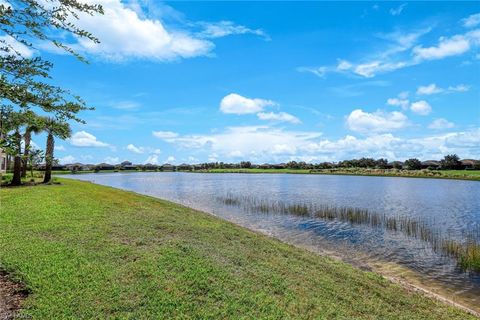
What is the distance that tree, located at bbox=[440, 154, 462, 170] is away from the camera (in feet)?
390

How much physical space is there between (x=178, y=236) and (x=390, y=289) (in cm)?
762

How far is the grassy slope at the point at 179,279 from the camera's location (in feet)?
21.4

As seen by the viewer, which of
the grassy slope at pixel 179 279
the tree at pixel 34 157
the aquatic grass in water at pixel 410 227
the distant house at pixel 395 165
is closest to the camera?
the tree at pixel 34 157

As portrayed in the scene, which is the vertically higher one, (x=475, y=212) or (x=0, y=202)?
(x=0, y=202)

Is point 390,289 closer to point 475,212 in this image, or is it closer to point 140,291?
point 140,291

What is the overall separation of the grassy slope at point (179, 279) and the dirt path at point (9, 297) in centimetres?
24

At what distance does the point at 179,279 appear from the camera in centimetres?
770

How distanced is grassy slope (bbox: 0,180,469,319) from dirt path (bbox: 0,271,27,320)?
0.78 ft

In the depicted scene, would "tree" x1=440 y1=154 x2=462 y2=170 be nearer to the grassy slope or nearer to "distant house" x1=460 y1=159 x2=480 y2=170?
"distant house" x1=460 y1=159 x2=480 y2=170

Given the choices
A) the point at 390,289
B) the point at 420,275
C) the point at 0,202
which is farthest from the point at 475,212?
the point at 0,202

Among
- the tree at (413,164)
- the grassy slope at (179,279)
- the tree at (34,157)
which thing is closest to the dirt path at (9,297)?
the grassy slope at (179,279)

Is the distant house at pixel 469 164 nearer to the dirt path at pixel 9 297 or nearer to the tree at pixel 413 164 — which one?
→ the tree at pixel 413 164

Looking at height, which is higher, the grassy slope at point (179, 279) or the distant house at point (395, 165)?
the distant house at point (395, 165)

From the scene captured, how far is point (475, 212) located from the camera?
27.0m
